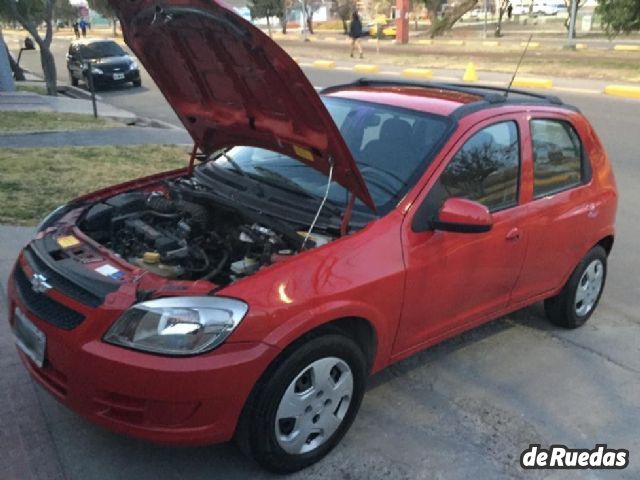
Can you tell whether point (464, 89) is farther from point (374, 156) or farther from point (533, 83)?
point (533, 83)

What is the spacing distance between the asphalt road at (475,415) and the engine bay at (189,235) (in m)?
0.86

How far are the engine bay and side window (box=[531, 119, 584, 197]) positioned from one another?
1574mm

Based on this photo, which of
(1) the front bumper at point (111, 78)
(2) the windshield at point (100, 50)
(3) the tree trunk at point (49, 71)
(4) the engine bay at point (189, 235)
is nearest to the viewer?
(4) the engine bay at point (189, 235)

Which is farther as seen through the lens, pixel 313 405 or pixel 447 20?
pixel 447 20

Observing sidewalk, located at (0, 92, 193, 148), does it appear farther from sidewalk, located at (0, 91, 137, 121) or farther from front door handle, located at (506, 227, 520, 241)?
front door handle, located at (506, 227, 520, 241)

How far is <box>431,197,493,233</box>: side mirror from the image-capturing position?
3301mm

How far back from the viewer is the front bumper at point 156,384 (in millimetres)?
2688

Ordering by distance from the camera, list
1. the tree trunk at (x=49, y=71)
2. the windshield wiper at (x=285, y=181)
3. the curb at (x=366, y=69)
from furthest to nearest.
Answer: the curb at (x=366, y=69)
the tree trunk at (x=49, y=71)
the windshield wiper at (x=285, y=181)

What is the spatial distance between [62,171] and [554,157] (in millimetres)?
6393

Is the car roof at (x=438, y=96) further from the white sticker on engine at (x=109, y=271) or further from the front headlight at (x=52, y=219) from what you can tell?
the white sticker on engine at (x=109, y=271)

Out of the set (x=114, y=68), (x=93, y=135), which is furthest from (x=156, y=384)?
(x=114, y=68)

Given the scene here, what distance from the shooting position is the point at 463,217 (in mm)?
3297

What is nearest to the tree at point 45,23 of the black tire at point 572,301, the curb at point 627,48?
the black tire at point 572,301

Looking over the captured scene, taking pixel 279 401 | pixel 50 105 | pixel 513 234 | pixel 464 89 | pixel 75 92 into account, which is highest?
pixel 464 89
